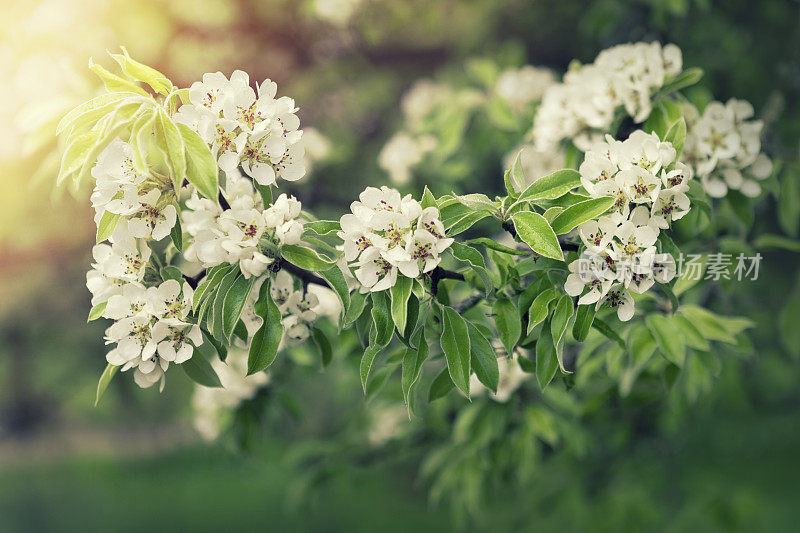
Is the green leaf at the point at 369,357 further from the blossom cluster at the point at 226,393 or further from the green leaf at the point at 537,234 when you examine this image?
the blossom cluster at the point at 226,393

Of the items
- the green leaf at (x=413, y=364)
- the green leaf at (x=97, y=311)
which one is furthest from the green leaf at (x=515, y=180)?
the green leaf at (x=97, y=311)

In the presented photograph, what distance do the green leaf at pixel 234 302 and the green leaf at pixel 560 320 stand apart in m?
0.65

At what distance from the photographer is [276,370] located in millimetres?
2729

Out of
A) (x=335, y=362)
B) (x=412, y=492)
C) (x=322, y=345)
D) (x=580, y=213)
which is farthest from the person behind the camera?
(x=412, y=492)

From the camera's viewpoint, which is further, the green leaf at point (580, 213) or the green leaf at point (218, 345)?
the green leaf at point (218, 345)

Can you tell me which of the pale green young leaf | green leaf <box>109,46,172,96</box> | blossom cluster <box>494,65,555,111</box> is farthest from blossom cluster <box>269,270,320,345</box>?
blossom cluster <box>494,65,555,111</box>

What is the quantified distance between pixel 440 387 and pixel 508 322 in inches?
11.0

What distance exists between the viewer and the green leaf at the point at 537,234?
1.36 metres

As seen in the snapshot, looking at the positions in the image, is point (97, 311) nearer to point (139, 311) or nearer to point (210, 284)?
point (139, 311)

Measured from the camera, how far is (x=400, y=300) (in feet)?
4.42

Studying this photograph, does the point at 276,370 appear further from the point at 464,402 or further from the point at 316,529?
the point at 316,529

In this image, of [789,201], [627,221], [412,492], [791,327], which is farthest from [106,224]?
[412,492]

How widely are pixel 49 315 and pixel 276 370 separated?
6071 mm

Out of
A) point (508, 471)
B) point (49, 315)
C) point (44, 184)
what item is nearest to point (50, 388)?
point (49, 315)
